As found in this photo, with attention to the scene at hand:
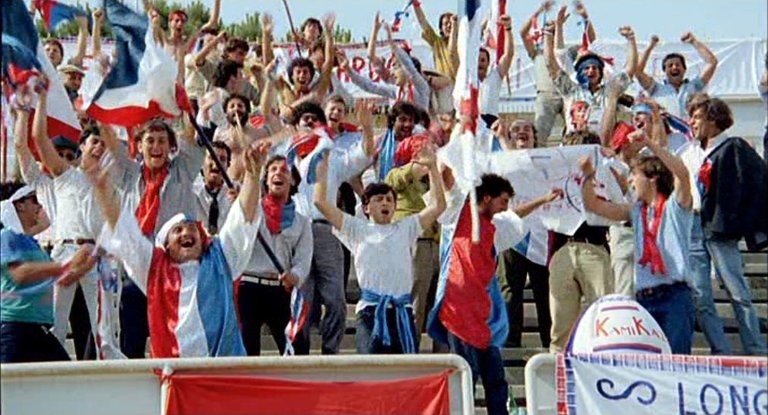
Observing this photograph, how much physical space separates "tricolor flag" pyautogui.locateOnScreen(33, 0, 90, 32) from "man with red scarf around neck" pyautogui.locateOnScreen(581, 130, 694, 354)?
394cm

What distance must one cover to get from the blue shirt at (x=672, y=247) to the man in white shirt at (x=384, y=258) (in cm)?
133

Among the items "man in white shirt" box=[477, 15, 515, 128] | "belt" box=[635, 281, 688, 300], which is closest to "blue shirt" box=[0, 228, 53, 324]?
"belt" box=[635, 281, 688, 300]

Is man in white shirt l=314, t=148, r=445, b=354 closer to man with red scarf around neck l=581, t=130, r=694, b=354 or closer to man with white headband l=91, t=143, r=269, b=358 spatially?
man with white headband l=91, t=143, r=269, b=358

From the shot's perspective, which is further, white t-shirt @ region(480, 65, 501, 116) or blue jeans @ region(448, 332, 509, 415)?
white t-shirt @ region(480, 65, 501, 116)

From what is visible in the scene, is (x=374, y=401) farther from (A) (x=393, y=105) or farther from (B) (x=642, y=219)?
(A) (x=393, y=105)

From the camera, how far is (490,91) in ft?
42.4

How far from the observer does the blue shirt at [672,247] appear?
10414mm

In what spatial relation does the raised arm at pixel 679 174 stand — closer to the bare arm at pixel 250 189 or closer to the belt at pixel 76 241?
the bare arm at pixel 250 189

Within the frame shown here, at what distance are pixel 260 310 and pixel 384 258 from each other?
0.90 m

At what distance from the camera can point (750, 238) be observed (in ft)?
34.0

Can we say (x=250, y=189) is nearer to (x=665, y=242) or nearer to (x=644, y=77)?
(x=665, y=242)

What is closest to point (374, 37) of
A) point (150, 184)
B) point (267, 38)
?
point (267, 38)

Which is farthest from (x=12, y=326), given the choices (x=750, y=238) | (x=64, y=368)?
(x=750, y=238)

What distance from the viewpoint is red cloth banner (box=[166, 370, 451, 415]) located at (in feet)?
28.0
